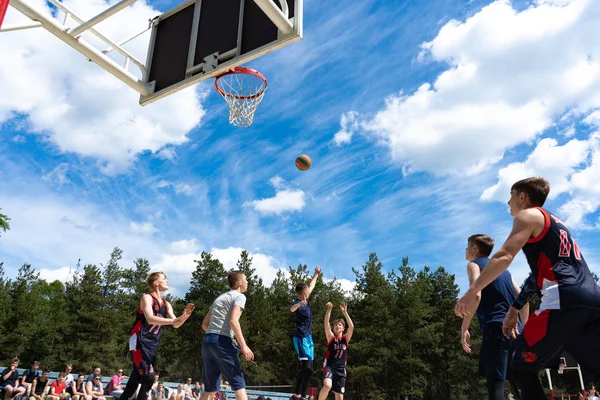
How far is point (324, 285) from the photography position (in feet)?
161

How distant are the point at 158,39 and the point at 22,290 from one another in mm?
42182

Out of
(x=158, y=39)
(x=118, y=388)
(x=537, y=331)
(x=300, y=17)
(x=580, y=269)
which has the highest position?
(x=158, y=39)

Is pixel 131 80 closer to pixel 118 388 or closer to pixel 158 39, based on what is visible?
pixel 158 39

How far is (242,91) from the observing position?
10141 millimetres

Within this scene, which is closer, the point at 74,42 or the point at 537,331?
the point at 537,331

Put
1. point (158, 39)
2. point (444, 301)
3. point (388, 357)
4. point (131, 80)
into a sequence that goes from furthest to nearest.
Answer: point (444, 301)
point (388, 357)
point (158, 39)
point (131, 80)

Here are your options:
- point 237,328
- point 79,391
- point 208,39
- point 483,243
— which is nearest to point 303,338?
point 237,328

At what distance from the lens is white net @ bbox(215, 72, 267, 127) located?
9758 millimetres

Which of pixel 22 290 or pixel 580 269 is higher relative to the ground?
pixel 22 290

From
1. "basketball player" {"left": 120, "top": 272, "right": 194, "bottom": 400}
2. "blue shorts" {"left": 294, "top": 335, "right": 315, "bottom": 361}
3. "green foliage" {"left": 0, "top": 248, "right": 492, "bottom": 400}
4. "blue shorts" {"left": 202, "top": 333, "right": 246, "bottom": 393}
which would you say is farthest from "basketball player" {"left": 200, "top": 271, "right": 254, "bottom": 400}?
"green foliage" {"left": 0, "top": 248, "right": 492, "bottom": 400}

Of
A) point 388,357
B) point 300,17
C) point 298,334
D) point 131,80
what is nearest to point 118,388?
point 298,334

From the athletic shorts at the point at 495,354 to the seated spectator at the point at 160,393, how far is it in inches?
576

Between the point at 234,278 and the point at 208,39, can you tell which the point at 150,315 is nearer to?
the point at 234,278

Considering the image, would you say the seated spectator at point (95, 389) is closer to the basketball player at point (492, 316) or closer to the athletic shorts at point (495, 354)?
the basketball player at point (492, 316)
